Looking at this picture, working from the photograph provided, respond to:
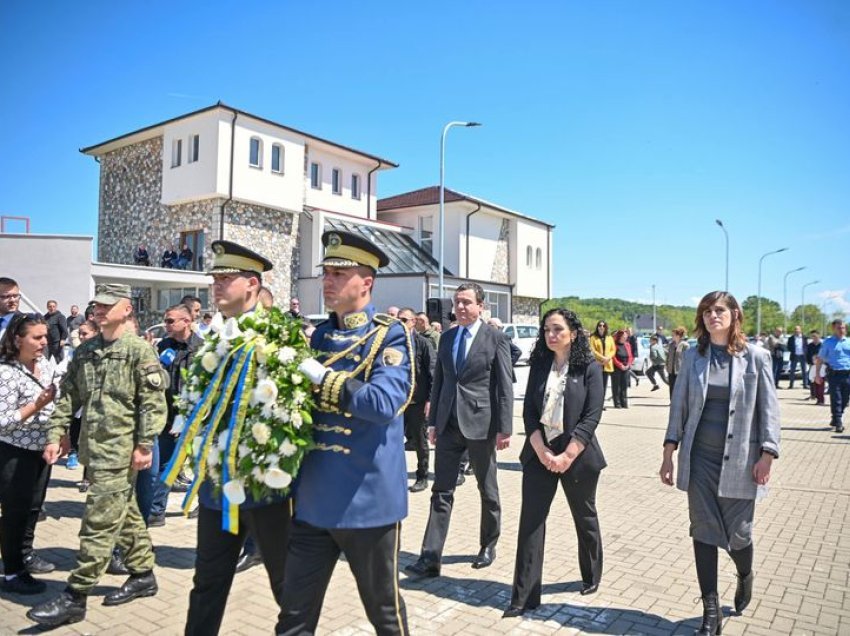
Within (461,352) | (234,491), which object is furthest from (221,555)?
(461,352)

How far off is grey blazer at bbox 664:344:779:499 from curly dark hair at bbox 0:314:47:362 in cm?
470

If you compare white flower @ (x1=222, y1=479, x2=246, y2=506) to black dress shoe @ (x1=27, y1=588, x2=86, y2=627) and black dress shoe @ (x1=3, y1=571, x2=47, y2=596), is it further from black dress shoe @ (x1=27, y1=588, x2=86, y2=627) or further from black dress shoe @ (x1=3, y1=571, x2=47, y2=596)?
black dress shoe @ (x1=3, y1=571, x2=47, y2=596)

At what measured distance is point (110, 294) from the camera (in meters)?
4.46

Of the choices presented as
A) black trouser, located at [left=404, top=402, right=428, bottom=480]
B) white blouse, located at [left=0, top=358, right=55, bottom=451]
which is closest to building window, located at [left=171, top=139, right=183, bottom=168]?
black trouser, located at [left=404, top=402, right=428, bottom=480]

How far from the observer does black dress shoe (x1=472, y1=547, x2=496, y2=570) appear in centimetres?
515

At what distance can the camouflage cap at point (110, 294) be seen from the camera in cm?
436

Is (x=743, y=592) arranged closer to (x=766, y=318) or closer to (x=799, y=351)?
(x=799, y=351)

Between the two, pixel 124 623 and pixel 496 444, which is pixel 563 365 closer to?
pixel 496 444

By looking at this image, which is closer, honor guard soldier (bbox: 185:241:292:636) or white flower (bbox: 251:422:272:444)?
white flower (bbox: 251:422:272:444)

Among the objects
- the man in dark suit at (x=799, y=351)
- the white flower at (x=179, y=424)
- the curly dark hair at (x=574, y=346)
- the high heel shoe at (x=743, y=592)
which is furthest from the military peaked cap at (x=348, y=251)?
the man in dark suit at (x=799, y=351)

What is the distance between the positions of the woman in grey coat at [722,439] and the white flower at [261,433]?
2745mm

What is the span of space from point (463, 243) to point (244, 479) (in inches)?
1363

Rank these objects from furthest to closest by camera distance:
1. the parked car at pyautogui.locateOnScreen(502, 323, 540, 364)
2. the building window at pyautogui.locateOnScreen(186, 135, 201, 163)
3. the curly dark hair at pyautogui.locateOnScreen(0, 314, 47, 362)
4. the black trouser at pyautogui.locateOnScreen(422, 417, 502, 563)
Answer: the parked car at pyautogui.locateOnScreen(502, 323, 540, 364)
the building window at pyautogui.locateOnScreen(186, 135, 201, 163)
the black trouser at pyautogui.locateOnScreen(422, 417, 502, 563)
the curly dark hair at pyautogui.locateOnScreen(0, 314, 47, 362)

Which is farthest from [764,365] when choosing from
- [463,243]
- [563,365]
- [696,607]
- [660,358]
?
[463,243]
